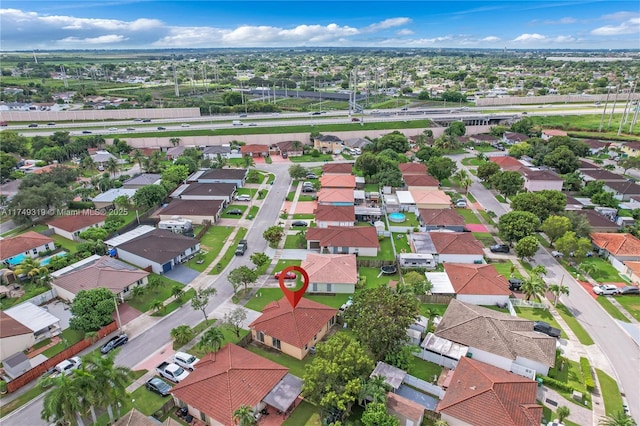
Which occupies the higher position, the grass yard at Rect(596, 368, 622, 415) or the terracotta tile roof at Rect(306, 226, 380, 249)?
the terracotta tile roof at Rect(306, 226, 380, 249)

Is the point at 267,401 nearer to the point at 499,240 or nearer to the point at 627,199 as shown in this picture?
the point at 499,240

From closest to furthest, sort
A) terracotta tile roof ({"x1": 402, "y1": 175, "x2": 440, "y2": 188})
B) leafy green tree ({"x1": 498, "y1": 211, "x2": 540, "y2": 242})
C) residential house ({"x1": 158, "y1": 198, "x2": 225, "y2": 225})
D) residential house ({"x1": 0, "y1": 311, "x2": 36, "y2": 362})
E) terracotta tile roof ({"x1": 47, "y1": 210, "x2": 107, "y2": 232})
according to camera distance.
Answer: residential house ({"x1": 0, "y1": 311, "x2": 36, "y2": 362}) < leafy green tree ({"x1": 498, "y1": 211, "x2": 540, "y2": 242}) < terracotta tile roof ({"x1": 47, "y1": 210, "x2": 107, "y2": 232}) < residential house ({"x1": 158, "y1": 198, "x2": 225, "y2": 225}) < terracotta tile roof ({"x1": 402, "y1": 175, "x2": 440, "y2": 188})

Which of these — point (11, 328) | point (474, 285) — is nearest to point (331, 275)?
point (474, 285)

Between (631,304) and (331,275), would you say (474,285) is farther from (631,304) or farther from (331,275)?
(631,304)

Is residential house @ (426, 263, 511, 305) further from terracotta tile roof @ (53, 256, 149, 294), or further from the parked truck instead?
terracotta tile roof @ (53, 256, 149, 294)

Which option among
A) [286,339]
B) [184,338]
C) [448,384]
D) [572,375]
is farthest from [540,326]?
[184,338]

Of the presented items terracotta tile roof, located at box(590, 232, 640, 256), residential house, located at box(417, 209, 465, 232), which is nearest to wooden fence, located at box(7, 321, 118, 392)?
residential house, located at box(417, 209, 465, 232)
